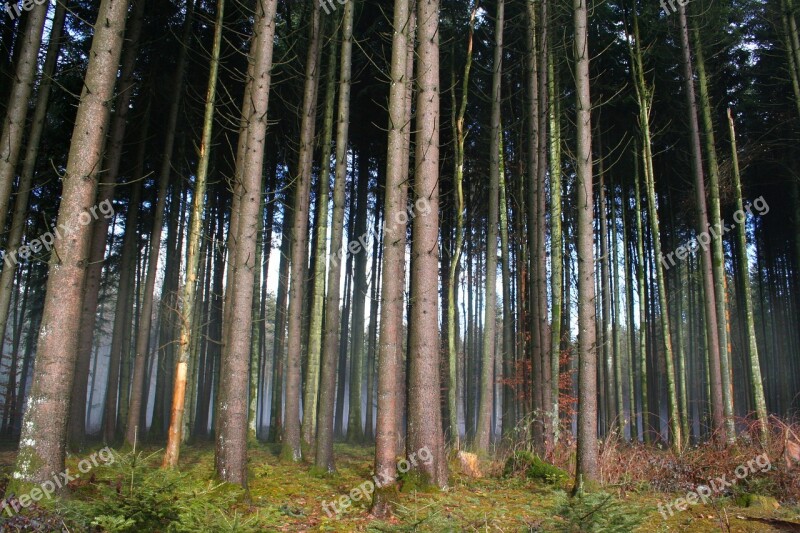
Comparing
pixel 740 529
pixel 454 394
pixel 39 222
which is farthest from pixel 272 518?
pixel 39 222

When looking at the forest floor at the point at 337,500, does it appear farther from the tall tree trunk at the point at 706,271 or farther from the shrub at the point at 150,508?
the tall tree trunk at the point at 706,271

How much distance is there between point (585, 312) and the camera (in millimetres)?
8625

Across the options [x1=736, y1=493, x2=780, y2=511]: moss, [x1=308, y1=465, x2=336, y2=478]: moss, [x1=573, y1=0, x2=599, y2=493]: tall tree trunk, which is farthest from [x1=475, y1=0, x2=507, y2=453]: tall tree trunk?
[x1=736, y1=493, x2=780, y2=511]: moss

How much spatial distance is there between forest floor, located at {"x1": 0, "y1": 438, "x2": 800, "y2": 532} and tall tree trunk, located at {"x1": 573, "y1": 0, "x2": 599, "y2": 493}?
1.99 feet

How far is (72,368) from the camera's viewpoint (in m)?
6.42

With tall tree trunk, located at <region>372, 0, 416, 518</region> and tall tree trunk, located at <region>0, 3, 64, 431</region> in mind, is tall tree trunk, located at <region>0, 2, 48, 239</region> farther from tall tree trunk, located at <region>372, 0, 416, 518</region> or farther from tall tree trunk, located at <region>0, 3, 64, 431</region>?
tall tree trunk, located at <region>372, 0, 416, 518</region>

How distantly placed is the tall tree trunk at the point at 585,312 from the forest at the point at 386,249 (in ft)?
Result: 0.13

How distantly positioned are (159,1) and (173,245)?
27.2 feet

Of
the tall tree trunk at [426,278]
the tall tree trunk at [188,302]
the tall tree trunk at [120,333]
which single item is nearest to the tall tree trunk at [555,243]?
the tall tree trunk at [426,278]

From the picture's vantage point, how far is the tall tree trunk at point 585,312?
27.5 ft

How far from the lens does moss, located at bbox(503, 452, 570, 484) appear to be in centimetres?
994

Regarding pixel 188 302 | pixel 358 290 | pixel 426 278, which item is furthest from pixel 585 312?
pixel 358 290

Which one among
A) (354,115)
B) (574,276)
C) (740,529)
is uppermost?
(354,115)

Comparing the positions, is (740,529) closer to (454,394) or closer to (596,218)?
(454,394)
